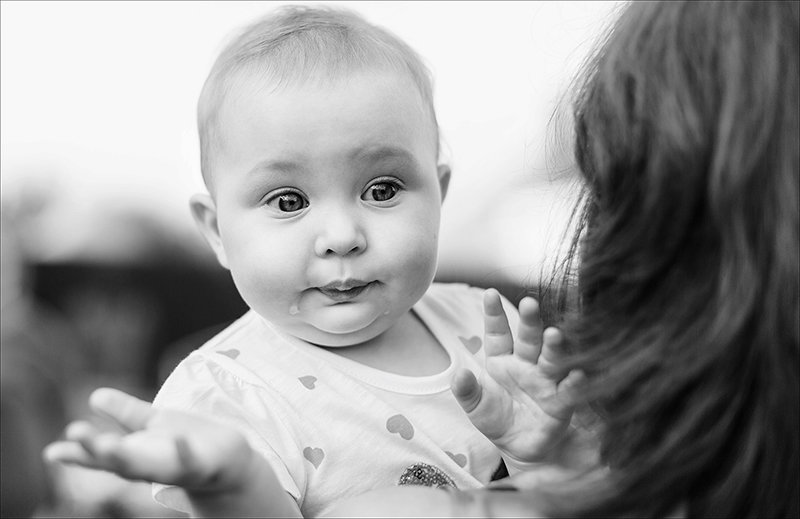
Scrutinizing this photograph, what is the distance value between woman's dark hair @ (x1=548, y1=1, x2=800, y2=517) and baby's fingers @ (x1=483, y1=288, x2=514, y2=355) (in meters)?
0.20

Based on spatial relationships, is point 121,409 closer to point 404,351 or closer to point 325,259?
point 325,259

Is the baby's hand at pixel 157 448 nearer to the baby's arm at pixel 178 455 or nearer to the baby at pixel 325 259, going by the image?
the baby's arm at pixel 178 455

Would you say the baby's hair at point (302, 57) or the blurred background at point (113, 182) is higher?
the baby's hair at point (302, 57)

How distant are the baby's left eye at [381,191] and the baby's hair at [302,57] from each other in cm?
15

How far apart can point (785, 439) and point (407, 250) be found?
0.60 metres

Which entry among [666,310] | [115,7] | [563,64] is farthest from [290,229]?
[115,7]

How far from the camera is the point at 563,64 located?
1485 millimetres

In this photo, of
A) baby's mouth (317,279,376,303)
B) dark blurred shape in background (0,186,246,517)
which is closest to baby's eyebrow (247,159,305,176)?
baby's mouth (317,279,376,303)

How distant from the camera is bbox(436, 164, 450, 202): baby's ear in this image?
171 centimetres

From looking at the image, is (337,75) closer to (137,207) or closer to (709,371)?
(709,371)

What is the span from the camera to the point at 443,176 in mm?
1720

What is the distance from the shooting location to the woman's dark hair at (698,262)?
97 cm

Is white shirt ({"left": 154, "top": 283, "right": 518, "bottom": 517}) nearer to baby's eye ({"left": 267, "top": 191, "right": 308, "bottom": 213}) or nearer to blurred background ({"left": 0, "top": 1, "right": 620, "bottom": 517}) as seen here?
baby's eye ({"left": 267, "top": 191, "right": 308, "bottom": 213})

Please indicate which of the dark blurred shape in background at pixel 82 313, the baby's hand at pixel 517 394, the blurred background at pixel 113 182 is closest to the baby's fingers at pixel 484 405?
the baby's hand at pixel 517 394
